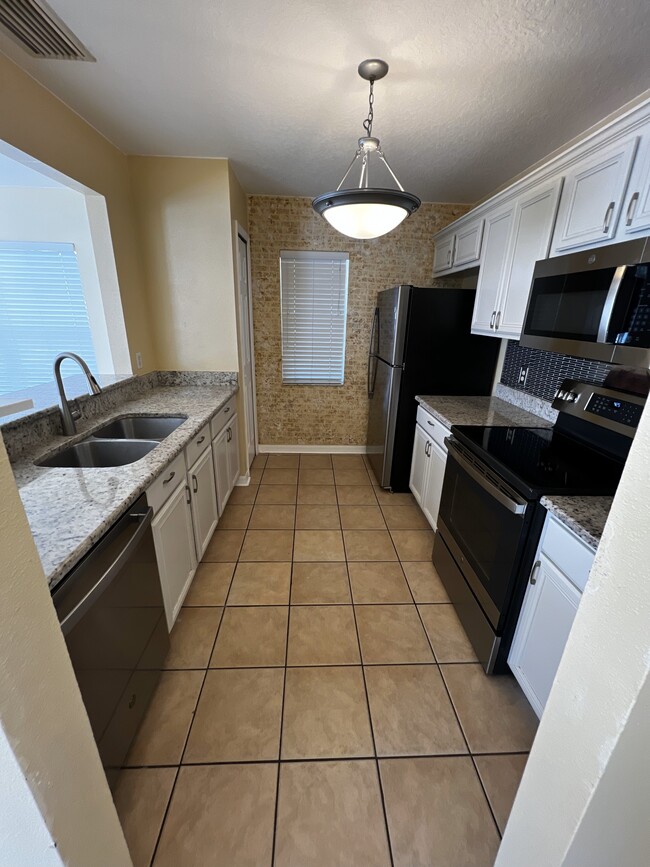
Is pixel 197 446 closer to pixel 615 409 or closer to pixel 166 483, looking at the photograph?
pixel 166 483

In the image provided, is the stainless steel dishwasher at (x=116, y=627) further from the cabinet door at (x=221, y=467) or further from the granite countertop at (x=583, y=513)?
the granite countertop at (x=583, y=513)

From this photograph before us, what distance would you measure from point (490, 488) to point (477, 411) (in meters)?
1.05

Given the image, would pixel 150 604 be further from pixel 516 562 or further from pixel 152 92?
pixel 152 92

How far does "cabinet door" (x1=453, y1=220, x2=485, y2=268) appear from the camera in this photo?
2.58 meters

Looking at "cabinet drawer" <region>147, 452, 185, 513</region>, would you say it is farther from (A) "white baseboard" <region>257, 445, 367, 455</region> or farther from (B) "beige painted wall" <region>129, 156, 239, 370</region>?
(A) "white baseboard" <region>257, 445, 367, 455</region>

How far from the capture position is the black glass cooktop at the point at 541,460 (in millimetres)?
1369

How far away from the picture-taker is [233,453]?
301cm

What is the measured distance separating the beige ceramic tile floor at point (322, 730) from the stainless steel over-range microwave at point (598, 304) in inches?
58.9

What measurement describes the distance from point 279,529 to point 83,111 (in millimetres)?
2760

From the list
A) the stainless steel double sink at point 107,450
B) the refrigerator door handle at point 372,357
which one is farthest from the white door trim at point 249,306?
the refrigerator door handle at point 372,357

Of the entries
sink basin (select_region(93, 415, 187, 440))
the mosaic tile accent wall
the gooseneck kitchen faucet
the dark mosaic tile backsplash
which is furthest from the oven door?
the mosaic tile accent wall

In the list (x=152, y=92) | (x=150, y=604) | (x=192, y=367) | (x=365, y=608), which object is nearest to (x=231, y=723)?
(x=150, y=604)

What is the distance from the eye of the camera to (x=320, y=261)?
11.5 feet

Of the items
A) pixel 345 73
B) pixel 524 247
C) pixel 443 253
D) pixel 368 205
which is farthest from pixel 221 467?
pixel 443 253
